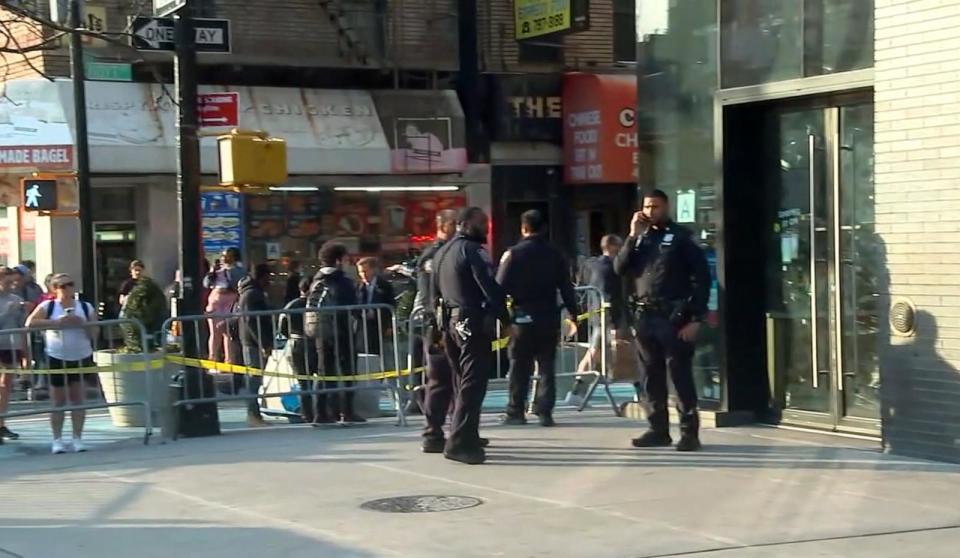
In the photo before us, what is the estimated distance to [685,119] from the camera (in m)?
11.9

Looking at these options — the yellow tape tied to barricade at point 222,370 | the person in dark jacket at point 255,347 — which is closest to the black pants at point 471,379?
the yellow tape tied to barricade at point 222,370

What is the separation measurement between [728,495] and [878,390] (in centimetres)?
227

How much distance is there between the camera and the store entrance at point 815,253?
34.5ft

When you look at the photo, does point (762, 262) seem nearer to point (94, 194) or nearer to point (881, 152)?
point (881, 152)

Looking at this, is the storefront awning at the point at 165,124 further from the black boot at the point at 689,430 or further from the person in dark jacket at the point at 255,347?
the black boot at the point at 689,430

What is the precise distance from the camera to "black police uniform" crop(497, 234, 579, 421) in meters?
11.5

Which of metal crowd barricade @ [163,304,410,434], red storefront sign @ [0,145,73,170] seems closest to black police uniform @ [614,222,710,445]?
metal crowd barricade @ [163,304,410,434]

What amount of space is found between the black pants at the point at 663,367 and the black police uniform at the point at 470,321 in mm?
1086

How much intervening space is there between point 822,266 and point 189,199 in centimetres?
537

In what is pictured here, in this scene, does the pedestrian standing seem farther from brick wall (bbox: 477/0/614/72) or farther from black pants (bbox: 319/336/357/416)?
brick wall (bbox: 477/0/614/72)

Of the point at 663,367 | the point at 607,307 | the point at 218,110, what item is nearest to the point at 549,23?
the point at 607,307

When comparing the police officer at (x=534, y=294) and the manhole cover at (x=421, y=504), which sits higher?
the police officer at (x=534, y=294)

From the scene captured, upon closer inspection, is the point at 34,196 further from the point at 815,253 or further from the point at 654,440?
the point at 815,253

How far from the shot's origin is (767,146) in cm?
1145
